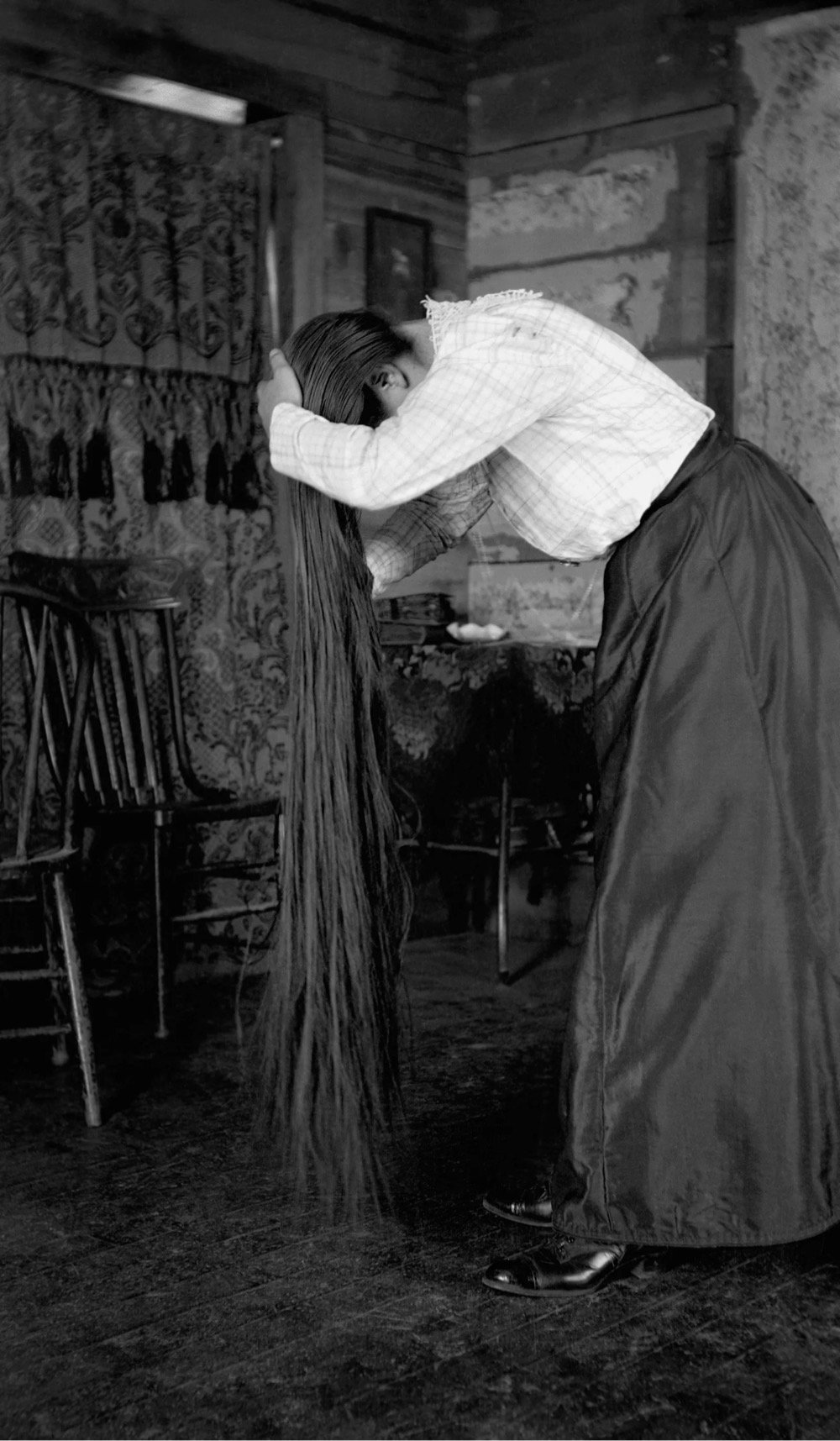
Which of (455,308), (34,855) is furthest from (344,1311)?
(455,308)

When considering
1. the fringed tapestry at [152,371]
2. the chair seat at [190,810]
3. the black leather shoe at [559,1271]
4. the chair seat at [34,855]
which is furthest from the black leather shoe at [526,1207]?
the fringed tapestry at [152,371]

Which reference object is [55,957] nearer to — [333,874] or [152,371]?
[333,874]

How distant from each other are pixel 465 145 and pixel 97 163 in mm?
1666

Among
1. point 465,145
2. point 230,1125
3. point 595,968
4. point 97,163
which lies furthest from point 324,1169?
point 465,145

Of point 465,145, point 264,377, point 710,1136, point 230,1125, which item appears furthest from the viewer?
point 465,145

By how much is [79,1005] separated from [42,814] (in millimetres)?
948

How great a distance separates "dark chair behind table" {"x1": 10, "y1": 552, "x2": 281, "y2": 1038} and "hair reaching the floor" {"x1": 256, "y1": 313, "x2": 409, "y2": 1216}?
1134 mm

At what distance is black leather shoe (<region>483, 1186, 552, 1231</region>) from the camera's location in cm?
222

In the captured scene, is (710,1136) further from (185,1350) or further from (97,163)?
(97,163)

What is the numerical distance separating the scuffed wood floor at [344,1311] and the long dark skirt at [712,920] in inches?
5.8

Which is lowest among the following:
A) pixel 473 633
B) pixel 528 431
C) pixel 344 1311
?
pixel 344 1311

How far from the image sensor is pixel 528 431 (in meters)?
2.00

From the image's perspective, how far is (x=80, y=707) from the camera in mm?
2738

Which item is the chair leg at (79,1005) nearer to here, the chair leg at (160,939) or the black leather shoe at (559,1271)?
the chair leg at (160,939)
